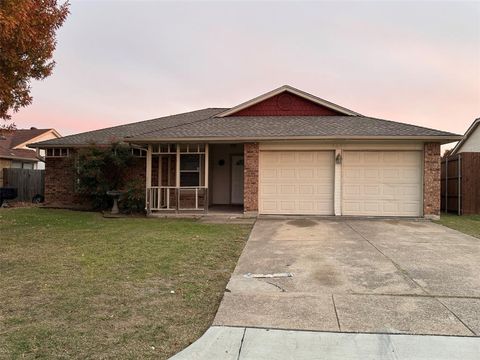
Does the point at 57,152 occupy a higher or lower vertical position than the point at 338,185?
higher

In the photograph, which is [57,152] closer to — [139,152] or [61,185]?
[61,185]

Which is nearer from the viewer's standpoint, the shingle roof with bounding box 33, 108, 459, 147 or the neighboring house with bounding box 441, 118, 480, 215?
the shingle roof with bounding box 33, 108, 459, 147

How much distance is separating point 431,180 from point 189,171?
27.3ft

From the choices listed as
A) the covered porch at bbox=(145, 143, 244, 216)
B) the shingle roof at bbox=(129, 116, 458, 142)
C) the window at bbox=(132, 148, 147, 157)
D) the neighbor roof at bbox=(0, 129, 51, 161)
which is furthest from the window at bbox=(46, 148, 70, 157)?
the neighbor roof at bbox=(0, 129, 51, 161)

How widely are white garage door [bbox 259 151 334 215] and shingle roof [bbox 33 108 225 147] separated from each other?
5.58m

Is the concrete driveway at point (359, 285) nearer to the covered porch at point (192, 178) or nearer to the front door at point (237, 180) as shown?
the covered porch at point (192, 178)

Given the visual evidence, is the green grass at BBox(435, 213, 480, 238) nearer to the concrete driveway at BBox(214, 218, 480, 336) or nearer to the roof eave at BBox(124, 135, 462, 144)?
the concrete driveway at BBox(214, 218, 480, 336)

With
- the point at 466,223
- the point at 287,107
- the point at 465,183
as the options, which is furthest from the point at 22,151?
the point at 466,223

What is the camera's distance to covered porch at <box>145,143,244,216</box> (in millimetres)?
13258

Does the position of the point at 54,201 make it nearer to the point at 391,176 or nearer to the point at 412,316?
the point at 391,176

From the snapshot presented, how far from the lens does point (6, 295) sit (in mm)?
4625

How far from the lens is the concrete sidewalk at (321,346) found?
3.20 m

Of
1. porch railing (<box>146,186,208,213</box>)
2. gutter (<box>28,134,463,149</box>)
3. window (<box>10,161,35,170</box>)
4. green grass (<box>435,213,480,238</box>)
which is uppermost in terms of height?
gutter (<box>28,134,463,149</box>)

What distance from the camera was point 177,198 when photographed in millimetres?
13164
